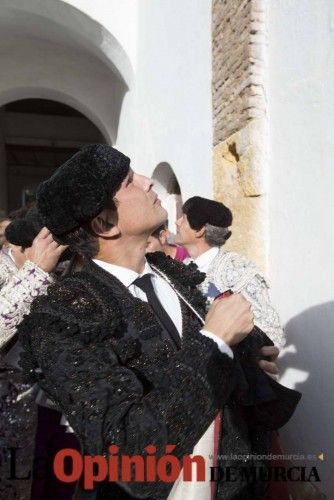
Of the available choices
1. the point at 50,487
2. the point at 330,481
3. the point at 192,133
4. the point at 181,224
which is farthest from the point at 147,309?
the point at 192,133

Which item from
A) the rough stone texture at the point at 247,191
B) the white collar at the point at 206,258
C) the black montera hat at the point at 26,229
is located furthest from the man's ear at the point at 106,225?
the rough stone texture at the point at 247,191

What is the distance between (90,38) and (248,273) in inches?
191

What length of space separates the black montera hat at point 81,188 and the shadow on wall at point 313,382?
1405mm

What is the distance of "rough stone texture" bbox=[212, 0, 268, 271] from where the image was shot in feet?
10.2

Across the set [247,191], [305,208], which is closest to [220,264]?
[305,208]

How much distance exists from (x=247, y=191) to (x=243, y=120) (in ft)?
1.61

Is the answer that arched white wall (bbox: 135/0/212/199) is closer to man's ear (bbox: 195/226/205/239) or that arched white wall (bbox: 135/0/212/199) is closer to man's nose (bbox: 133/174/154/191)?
man's ear (bbox: 195/226/205/239)

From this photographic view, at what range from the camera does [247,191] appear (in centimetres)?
325

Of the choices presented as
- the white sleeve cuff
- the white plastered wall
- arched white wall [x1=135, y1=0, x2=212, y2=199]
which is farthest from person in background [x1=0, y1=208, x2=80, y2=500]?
arched white wall [x1=135, y1=0, x2=212, y2=199]

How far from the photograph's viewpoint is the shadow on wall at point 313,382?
2.30 meters

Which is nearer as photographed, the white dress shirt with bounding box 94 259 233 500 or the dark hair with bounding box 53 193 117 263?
the white dress shirt with bounding box 94 259 233 500

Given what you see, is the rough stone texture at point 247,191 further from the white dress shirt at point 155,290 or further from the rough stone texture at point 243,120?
the white dress shirt at point 155,290

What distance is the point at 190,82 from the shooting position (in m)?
4.54

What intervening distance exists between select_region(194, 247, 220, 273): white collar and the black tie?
4.49ft
